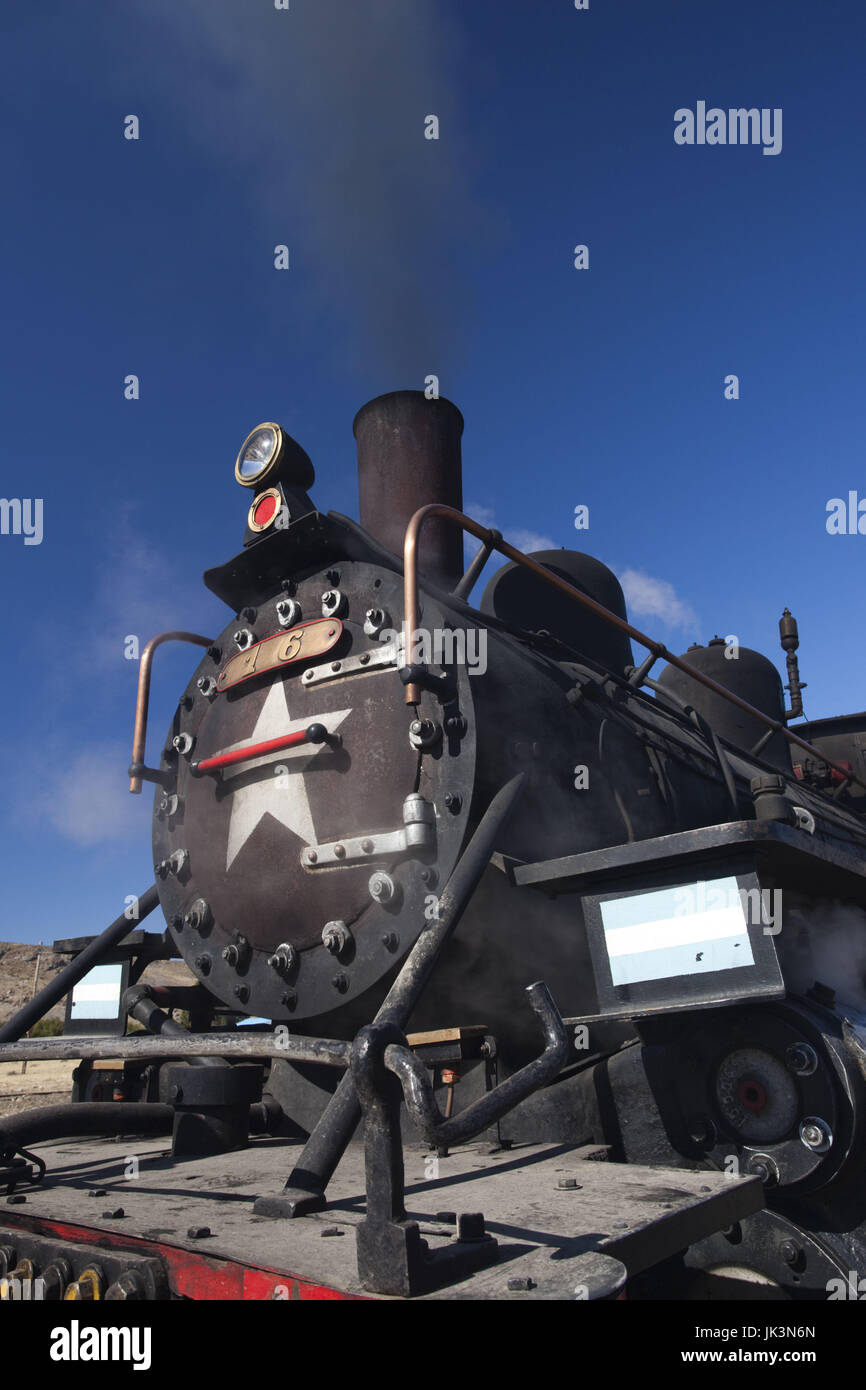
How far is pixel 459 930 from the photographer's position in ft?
10.9

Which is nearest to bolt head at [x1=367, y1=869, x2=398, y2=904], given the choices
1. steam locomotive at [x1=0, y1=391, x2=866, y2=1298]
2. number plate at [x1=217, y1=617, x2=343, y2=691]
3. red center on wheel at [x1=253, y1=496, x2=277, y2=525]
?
steam locomotive at [x1=0, y1=391, x2=866, y2=1298]

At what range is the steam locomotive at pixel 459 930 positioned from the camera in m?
2.21

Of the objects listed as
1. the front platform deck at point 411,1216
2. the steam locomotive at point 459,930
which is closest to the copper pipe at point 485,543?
the steam locomotive at point 459,930

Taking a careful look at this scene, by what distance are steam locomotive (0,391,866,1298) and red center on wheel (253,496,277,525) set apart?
0.04ft

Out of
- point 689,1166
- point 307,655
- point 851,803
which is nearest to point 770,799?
point 689,1166

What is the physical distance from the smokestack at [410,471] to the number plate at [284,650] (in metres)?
0.82

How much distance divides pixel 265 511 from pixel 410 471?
0.83m

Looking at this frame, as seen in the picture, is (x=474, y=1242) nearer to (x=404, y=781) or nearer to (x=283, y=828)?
(x=404, y=781)

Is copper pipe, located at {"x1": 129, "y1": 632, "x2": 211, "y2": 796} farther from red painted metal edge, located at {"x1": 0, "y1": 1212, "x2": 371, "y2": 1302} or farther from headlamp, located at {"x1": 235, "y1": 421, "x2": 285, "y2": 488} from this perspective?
red painted metal edge, located at {"x1": 0, "y1": 1212, "x2": 371, "y2": 1302}

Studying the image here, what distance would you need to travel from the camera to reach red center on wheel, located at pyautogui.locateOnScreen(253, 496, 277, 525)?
415cm

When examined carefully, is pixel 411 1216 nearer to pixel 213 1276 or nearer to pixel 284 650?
pixel 213 1276

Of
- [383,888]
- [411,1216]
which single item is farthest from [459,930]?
[411,1216]

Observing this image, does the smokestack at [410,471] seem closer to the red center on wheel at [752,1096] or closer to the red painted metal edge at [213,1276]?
the red center on wheel at [752,1096]

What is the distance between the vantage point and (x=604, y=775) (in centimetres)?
388
